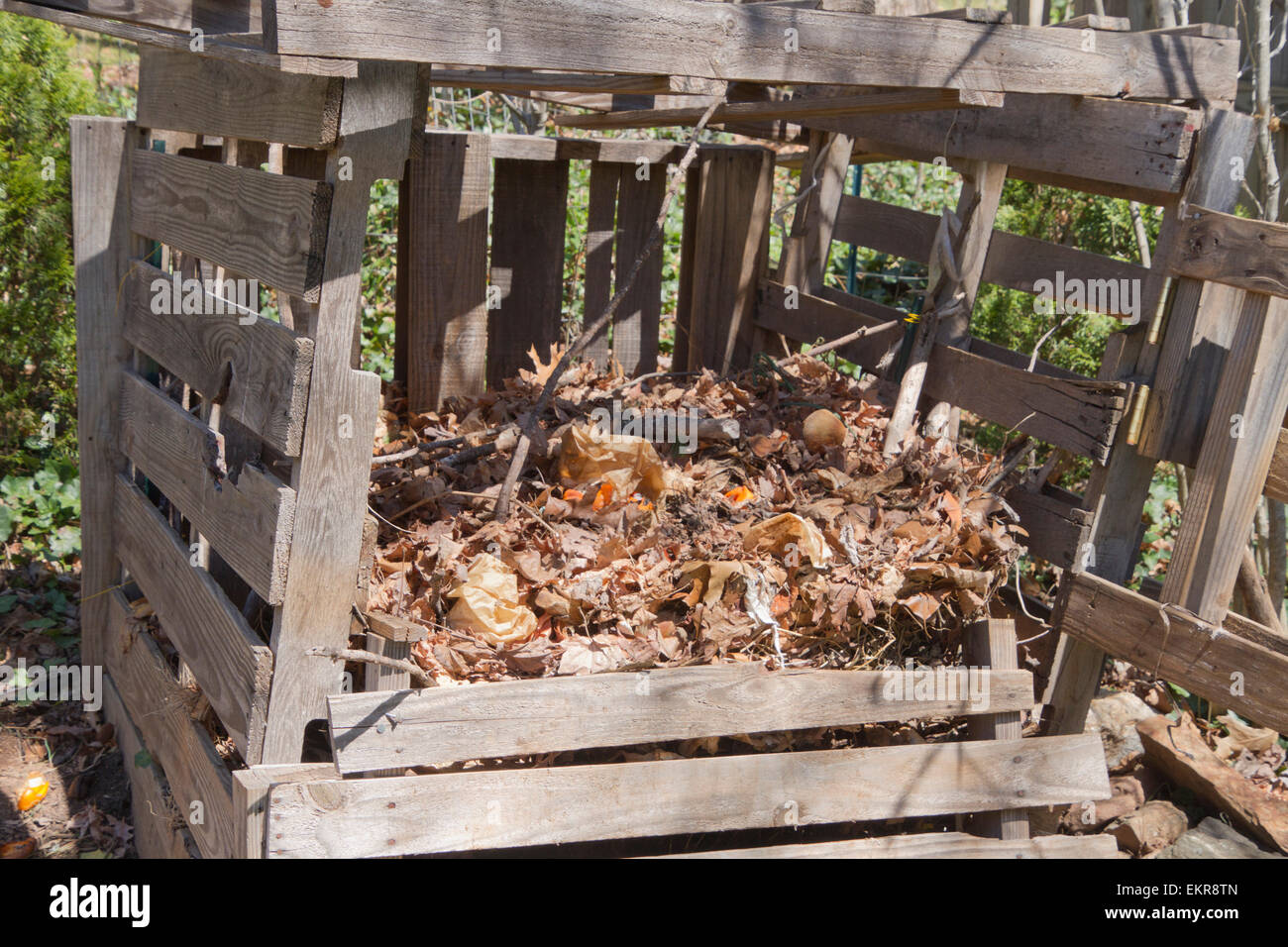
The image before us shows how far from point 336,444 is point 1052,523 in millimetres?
2553

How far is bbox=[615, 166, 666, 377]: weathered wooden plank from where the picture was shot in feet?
16.1

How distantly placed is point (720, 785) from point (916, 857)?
2.32ft

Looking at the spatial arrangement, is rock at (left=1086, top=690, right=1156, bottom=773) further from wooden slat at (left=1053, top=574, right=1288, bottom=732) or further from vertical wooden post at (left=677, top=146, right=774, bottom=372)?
vertical wooden post at (left=677, top=146, right=774, bottom=372)

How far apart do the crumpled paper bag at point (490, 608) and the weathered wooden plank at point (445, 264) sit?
1.37 metres

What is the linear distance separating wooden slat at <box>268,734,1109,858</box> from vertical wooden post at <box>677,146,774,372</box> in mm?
2346

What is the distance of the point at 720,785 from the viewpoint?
120 inches

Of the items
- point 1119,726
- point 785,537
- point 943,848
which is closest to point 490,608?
point 785,537

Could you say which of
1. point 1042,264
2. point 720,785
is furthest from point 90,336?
point 1042,264

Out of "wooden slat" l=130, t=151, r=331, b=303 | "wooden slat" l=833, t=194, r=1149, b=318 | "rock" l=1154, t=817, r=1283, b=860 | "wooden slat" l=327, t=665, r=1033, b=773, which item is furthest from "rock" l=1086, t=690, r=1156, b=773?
"wooden slat" l=130, t=151, r=331, b=303

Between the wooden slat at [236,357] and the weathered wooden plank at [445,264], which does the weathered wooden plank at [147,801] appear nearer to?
the wooden slat at [236,357]

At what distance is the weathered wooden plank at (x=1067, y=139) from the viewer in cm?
351

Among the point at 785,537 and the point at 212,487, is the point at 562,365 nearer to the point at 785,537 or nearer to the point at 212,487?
the point at 785,537

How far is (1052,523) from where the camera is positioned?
381cm

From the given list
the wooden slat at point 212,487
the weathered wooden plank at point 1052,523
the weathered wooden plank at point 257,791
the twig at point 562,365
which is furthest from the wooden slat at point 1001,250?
the weathered wooden plank at point 257,791
